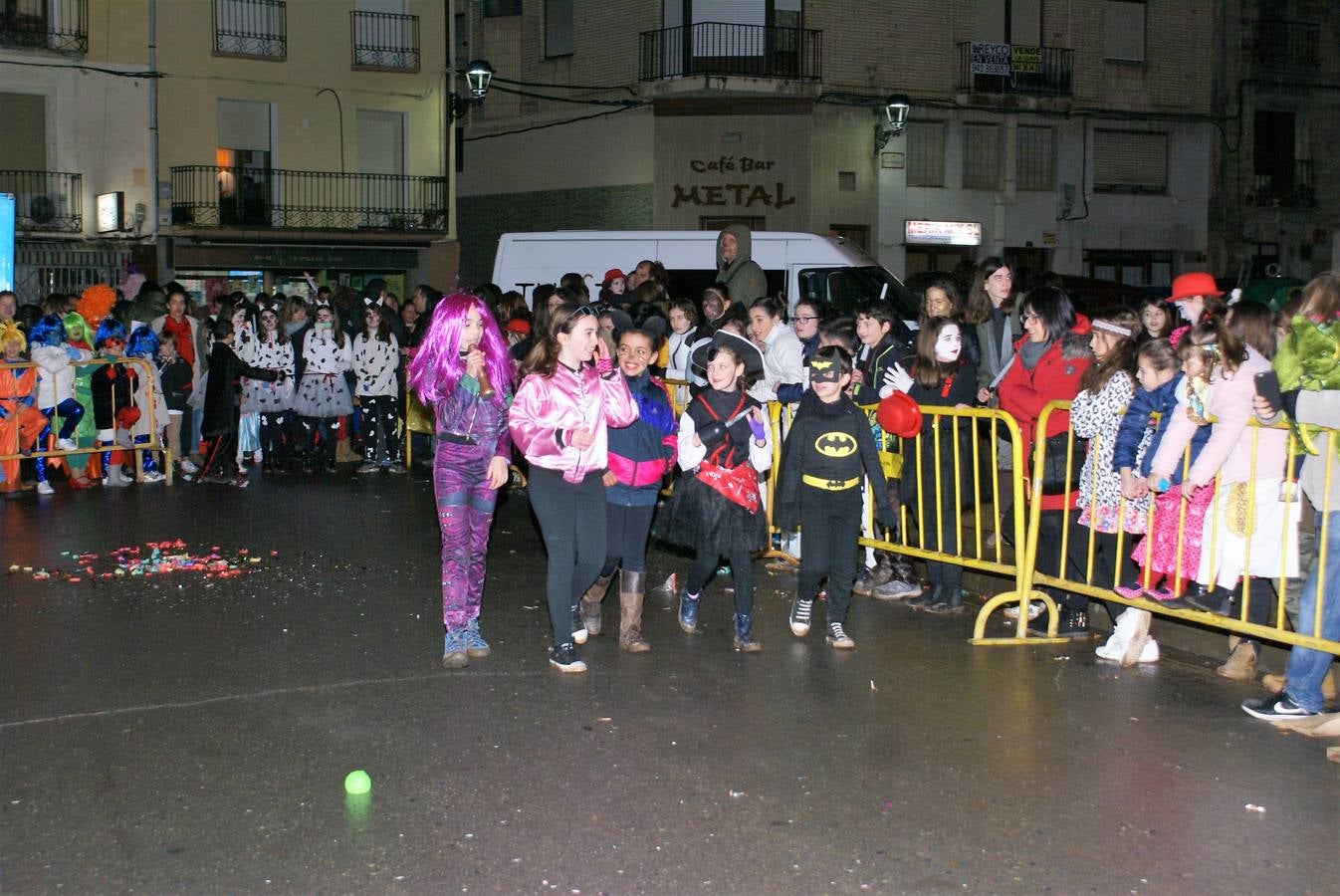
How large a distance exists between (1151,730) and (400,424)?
1086 cm

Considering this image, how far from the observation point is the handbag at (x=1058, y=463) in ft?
26.5

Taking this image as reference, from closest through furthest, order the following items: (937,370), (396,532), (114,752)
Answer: (114,752) < (937,370) < (396,532)

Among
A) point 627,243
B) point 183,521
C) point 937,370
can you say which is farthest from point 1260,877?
point 627,243

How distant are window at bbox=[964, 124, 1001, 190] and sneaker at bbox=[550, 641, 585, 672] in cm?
2680

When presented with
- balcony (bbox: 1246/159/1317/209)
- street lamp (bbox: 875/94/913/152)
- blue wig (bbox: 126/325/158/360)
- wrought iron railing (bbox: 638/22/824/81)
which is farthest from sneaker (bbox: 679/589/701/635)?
balcony (bbox: 1246/159/1317/209)

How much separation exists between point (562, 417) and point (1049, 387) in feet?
9.47

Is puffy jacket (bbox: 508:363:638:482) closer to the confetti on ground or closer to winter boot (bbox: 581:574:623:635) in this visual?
winter boot (bbox: 581:574:623:635)

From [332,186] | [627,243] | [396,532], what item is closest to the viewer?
[396,532]

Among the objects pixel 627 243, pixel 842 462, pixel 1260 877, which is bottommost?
pixel 1260 877

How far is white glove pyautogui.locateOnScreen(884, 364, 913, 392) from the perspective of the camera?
363 inches

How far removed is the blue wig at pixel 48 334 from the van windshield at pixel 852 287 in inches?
354

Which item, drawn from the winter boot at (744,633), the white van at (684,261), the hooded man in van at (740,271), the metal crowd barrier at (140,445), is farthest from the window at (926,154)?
the winter boot at (744,633)

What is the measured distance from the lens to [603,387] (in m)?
7.35

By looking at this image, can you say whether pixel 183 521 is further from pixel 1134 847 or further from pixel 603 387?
pixel 1134 847
